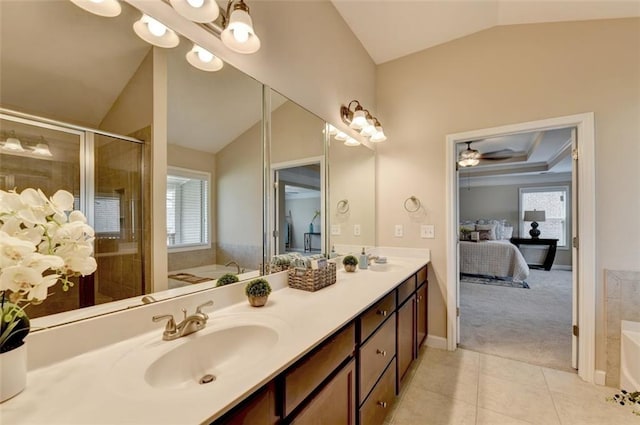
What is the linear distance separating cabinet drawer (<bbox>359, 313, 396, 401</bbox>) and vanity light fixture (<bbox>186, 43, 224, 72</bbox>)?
1541 mm

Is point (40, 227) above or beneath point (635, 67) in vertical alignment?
beneath

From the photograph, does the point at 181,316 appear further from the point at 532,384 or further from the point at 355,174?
the point at 532,384

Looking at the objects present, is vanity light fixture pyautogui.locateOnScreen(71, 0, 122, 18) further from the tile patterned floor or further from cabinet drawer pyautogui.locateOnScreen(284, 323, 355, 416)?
the tile patterned floor

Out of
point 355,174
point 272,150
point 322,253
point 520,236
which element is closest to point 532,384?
point 322,253

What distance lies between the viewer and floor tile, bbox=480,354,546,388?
2051mm

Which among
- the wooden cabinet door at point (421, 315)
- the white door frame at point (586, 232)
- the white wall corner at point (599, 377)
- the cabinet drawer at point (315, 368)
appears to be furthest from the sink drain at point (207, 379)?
the white wall corner at point (599, 377)

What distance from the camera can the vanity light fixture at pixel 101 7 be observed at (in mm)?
893

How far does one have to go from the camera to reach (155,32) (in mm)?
1068

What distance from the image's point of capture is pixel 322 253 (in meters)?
2.28

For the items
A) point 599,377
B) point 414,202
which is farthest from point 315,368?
point 599,377

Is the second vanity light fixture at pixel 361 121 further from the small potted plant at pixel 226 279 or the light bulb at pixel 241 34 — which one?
the small potted plant at pixel 226 279

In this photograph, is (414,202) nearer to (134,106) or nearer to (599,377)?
(599,377)

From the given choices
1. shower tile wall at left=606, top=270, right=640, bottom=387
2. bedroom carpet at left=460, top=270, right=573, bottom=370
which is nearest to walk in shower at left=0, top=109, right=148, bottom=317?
bedroom carpet at left=460, top=270, right=573, bottom=370

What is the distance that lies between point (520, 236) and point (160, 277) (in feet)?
27.6
